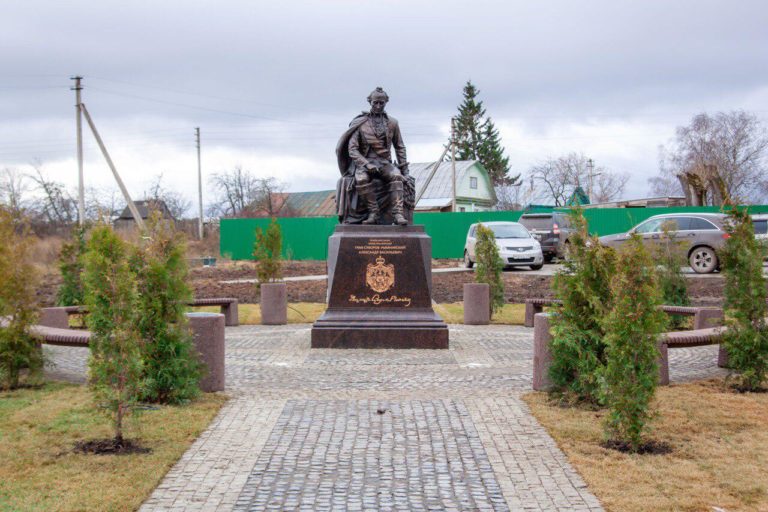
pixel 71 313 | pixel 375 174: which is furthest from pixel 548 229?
pixel 71 313

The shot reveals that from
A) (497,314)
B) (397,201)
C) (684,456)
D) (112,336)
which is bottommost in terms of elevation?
(684,456)

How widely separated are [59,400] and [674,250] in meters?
9.19

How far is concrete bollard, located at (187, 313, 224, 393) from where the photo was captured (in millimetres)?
7766

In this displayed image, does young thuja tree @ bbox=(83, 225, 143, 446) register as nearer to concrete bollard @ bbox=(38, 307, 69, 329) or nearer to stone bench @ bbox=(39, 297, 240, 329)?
stone bench @ bbox=(39, 297, 240, 329)

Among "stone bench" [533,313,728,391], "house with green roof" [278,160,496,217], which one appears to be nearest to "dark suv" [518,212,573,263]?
"stone bench" [533,313,728,391]

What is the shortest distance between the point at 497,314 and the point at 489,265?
54.1 inches

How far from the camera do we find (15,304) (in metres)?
7.86

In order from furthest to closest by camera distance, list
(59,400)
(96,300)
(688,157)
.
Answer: (688,157) → (59,400) → (96,300)

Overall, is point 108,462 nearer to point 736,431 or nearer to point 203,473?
point 203,473

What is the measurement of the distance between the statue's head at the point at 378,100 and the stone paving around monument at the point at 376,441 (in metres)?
3.92

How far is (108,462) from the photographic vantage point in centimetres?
546

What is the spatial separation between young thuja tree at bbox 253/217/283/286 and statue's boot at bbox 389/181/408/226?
16.3ft

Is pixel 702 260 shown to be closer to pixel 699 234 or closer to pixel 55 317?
pixel 699 234

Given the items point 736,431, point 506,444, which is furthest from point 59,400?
point 736,431
